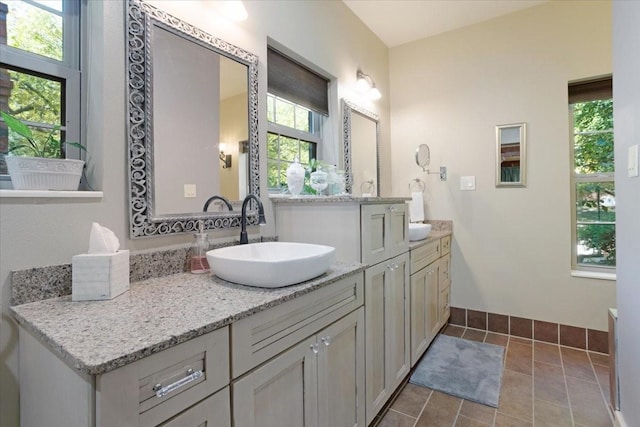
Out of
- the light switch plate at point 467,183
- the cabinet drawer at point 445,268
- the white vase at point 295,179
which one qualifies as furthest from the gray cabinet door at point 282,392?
the light switch plate at point 467,183

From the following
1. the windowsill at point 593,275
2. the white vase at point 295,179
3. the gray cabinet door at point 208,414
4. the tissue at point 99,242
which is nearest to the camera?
the gray cabinet door at point 208,414

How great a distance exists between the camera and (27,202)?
3.06 ft

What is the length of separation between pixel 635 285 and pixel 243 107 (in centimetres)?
183

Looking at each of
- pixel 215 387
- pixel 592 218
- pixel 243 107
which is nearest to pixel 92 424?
pixel 215 387

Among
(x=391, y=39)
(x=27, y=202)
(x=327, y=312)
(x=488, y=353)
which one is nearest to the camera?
(x=27, y=202)

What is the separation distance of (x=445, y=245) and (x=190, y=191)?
2.17 metres

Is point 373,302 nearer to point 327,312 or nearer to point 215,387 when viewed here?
point 327,312

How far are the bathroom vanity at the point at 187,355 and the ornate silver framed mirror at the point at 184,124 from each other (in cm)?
30

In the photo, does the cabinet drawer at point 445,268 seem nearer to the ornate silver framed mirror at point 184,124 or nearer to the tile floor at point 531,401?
the tile floor at point 531,401

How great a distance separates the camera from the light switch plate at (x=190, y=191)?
136 cm

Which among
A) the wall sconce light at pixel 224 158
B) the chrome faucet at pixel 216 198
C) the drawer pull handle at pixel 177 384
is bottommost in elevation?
the drawer pull handle at pixel 177 384

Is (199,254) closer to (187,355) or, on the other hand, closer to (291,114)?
(187,355)

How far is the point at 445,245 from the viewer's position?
273 centimetres

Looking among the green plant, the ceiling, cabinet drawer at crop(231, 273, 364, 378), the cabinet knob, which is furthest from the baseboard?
the ceiling
